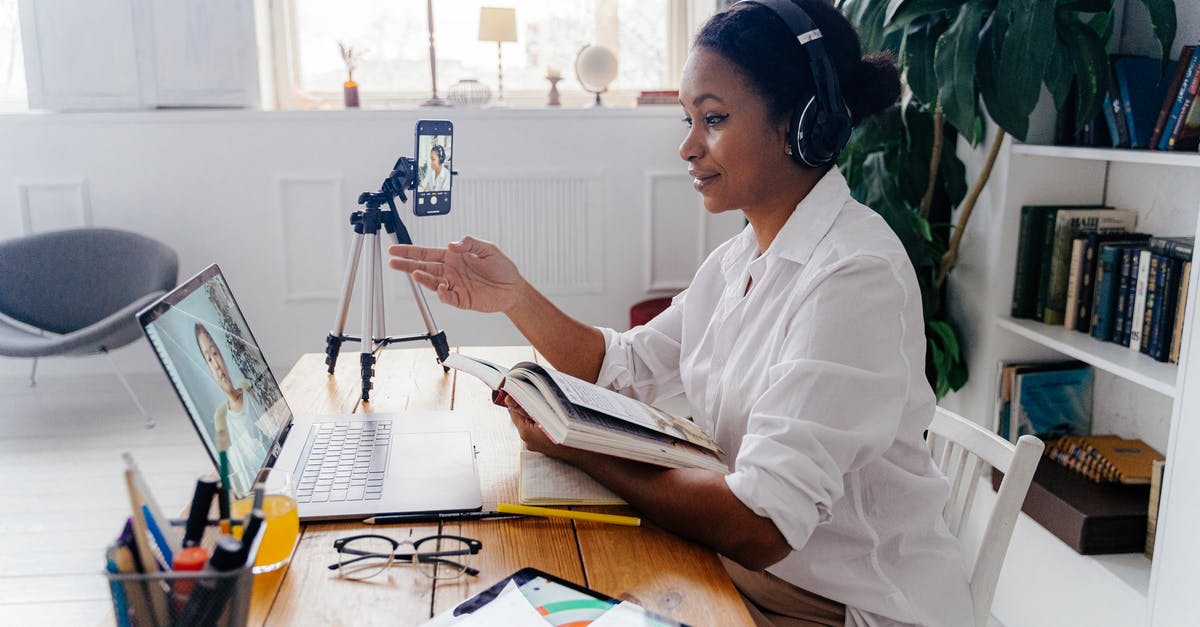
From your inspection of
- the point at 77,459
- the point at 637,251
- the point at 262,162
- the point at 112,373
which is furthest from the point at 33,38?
the point at 637,251

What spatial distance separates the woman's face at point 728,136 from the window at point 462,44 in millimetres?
2874

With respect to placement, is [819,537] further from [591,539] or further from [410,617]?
[410,617]

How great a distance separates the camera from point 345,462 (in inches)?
46.8

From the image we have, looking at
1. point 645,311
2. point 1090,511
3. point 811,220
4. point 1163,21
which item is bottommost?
point 1090,511

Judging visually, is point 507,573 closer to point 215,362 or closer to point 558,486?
point 558,486

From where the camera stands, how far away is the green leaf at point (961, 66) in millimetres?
1943

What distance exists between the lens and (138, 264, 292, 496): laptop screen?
906 millimetres

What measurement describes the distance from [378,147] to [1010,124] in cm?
252

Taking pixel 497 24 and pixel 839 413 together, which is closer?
pixel 839 413

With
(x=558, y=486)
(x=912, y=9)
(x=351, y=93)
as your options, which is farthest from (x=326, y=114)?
(x=558, y=486)

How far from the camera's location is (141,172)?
3.67 metres

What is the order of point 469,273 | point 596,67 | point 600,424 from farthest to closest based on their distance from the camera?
point 596,67 < point 469,273 < point 600,424

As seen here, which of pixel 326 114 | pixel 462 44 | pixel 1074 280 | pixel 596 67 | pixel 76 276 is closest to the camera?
pixel 1074 280

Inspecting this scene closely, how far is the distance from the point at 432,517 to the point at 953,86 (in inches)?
58.7
